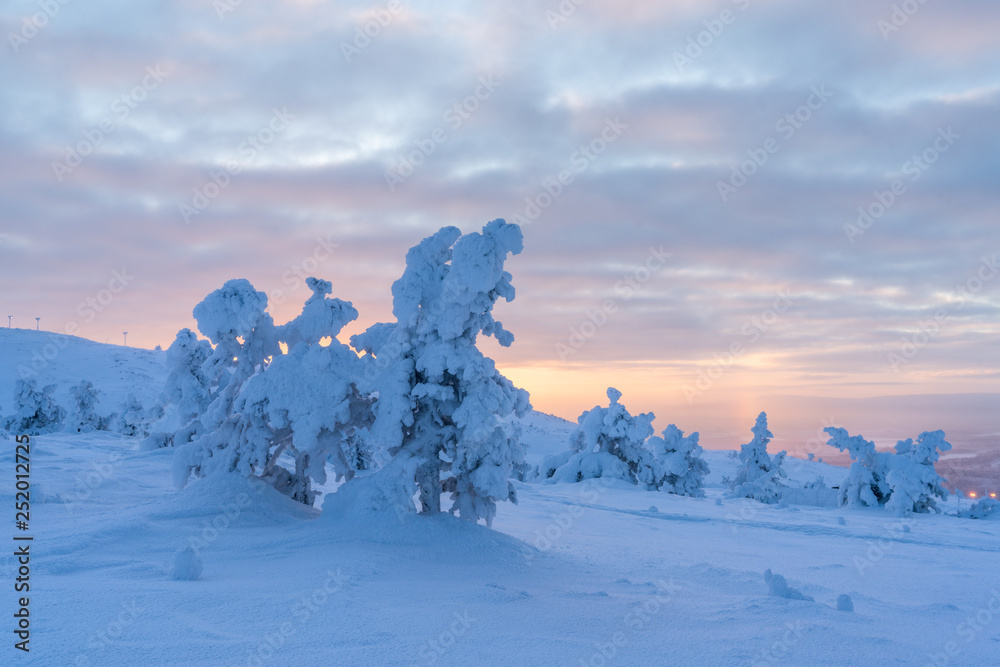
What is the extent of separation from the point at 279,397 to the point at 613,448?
21992 millimetres

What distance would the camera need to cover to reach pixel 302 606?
6965 millimetres

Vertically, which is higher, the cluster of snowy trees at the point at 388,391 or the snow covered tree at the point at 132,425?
the cluster of snowy trees at the point at 388,391

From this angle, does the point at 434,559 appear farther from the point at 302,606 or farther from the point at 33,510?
the point at 33,510

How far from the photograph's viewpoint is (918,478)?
920 inches

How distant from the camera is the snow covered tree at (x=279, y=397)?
465 inches

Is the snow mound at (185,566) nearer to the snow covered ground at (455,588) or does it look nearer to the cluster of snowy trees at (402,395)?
the snow covered ground at (455,588)

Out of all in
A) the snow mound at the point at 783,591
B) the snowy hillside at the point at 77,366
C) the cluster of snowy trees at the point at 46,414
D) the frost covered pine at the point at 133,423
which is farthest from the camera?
the snowy hillside at the point at 77,366

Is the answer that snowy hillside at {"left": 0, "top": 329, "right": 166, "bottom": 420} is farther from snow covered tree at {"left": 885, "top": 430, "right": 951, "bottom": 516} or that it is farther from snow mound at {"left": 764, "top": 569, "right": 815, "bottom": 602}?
snow mound at {"left": 764, "top": 569, "right": 815, "bottom": 602}

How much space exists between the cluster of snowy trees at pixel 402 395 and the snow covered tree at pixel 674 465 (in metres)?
20.2

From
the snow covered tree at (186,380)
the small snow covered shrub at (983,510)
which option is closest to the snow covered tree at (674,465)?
the small snow covered shrub at (983,510)

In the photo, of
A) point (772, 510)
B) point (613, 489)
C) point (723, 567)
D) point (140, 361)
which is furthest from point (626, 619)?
point (140, 361)

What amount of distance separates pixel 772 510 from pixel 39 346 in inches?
3714

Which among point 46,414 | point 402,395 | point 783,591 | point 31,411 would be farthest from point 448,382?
point 46,414

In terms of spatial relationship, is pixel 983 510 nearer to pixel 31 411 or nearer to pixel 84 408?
pixel 31 411
